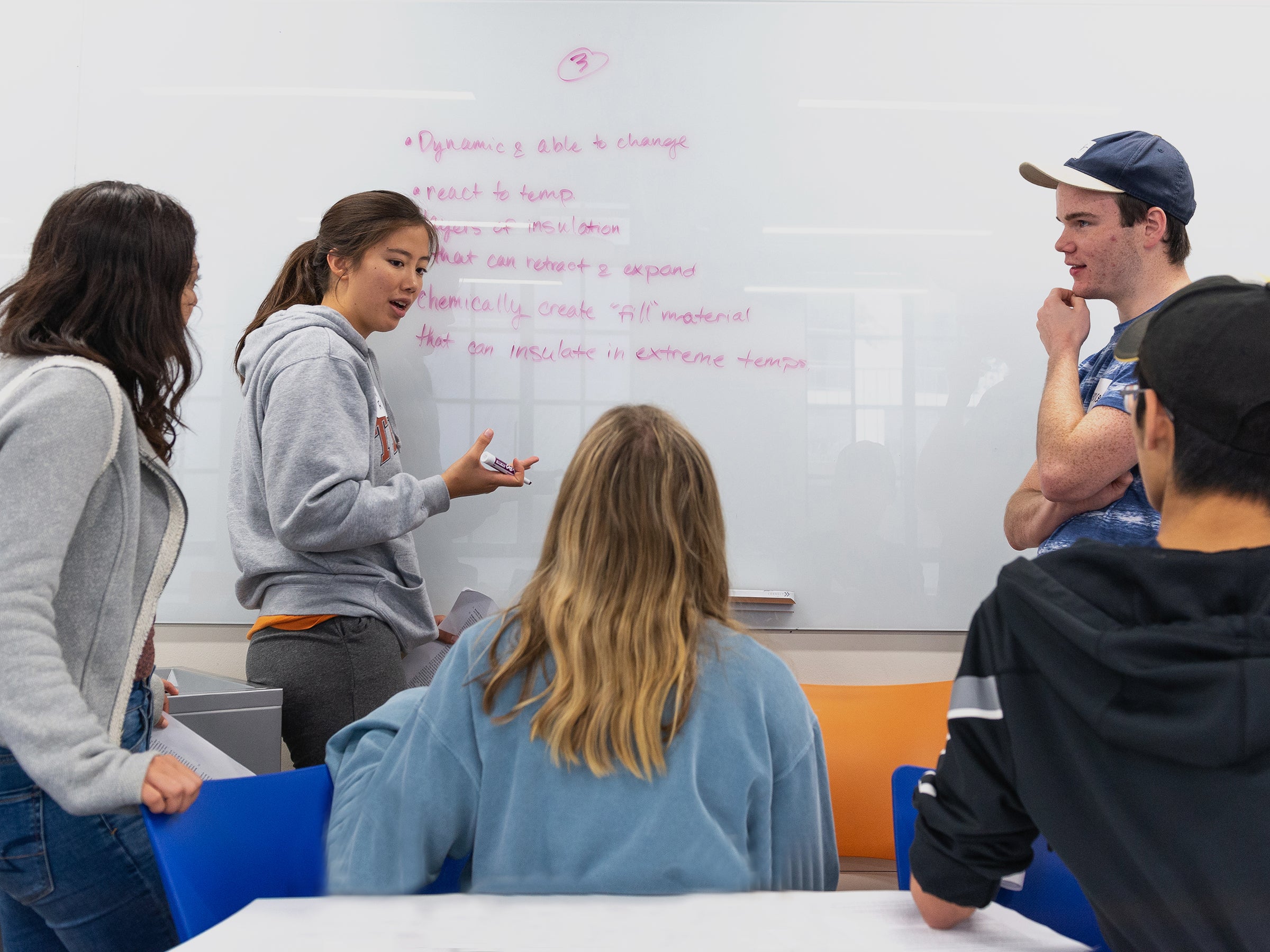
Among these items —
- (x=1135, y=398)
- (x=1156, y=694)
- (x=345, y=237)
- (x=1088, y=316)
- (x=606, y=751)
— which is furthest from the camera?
(x=345, y=237)

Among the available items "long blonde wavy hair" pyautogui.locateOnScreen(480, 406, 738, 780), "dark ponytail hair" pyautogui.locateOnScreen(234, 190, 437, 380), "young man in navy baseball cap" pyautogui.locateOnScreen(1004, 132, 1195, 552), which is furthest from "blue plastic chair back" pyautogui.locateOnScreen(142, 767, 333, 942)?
"young man in navy baseball cap" pyautogui.locateOnScreen(1004, 132, 1195, 552)

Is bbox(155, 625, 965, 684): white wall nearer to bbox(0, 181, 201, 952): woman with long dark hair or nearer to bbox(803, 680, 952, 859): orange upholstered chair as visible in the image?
bbox(803, 680, 952, 859): orange upholstered chair

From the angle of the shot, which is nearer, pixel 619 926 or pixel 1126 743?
pixel 1126 743

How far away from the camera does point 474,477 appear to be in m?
2.00

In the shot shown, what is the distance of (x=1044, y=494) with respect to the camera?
1.70 metres

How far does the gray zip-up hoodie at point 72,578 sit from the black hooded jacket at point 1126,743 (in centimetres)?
89

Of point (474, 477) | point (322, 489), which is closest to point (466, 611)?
point (474, 477)

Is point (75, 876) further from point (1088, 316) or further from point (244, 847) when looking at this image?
point (1088, 316)

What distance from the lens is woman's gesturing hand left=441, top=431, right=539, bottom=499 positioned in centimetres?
198

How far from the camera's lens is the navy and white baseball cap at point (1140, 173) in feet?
5.60

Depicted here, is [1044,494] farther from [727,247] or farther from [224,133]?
[224,133]

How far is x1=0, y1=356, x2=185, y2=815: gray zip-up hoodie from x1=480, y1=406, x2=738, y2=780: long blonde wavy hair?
1.49 ft

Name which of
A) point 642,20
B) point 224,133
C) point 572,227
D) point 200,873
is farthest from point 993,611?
point 224,133

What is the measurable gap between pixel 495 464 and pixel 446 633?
0.43 metres
